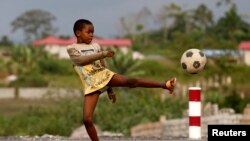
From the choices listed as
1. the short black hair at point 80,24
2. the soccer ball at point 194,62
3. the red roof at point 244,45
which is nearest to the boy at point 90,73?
the short black hair at point 80,24

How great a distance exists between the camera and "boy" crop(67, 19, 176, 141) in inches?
341

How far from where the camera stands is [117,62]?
51969mm

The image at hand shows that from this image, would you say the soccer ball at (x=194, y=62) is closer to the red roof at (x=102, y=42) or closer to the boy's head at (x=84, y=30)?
the boy's head at (x=84, y=30)

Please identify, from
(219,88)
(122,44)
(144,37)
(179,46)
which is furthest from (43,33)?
(219,88)

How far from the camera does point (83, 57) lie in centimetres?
866

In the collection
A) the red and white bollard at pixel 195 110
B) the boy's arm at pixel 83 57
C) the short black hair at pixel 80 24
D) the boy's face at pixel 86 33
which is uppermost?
the short black hair at pixel 80 24

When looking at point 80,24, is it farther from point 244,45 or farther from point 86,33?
point 244,45

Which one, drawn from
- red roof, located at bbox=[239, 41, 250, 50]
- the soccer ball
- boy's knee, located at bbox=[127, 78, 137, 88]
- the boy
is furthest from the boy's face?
red roof, located at bbox=[239, 41, 250, 50]

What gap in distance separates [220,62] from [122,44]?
42.4m

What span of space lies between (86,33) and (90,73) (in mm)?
465

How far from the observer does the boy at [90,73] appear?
28.4 feet

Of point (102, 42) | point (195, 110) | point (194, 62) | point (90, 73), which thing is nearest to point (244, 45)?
point (102, 42)

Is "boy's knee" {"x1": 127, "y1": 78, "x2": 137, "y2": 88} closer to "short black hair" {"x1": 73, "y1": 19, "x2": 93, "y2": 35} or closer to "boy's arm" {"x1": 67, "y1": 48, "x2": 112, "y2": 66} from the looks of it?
"boy's arm" {"x1": 67, "y1": 48, "x2": 112, "y2": 66}

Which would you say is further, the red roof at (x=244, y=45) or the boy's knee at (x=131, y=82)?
the red roof at (x=244, y=45)
